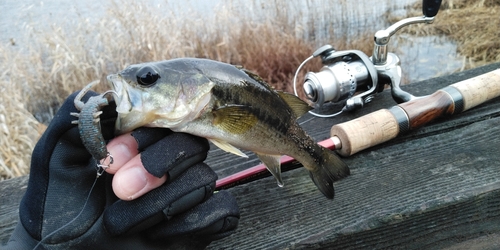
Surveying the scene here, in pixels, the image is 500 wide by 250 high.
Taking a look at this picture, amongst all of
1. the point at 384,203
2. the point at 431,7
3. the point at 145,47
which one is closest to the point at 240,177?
the point at 384,203

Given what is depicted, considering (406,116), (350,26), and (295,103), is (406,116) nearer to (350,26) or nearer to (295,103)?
(295,103)

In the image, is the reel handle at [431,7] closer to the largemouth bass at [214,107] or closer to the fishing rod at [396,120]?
the fishing rod at [396,120]

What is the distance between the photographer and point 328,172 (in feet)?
5.10

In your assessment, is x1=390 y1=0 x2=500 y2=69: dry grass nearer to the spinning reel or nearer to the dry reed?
the dry reed

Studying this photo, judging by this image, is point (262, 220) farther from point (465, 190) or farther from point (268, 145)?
point (465, 190)

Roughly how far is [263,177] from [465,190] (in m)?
0.73

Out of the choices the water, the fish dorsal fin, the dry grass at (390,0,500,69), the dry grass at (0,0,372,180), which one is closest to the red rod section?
the fish dorsal fin

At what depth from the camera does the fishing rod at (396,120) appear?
1.80 meters

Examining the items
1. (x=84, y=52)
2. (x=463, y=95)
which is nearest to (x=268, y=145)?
(x=463, y=95)

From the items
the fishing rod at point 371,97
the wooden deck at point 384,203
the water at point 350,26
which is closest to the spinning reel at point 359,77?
the fishing rod at point 371,97

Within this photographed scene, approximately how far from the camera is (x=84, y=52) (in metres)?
5.61

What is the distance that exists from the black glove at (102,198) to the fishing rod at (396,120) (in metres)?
0.39

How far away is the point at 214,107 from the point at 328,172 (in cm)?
50

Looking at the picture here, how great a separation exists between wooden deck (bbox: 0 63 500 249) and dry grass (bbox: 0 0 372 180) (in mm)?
3662
